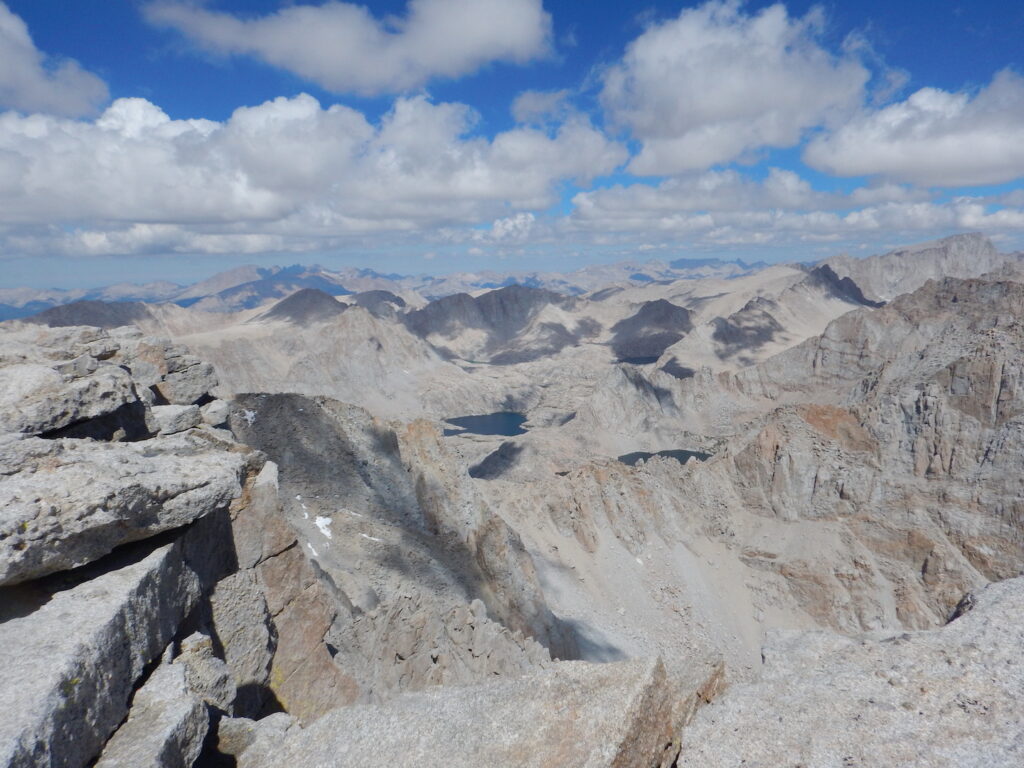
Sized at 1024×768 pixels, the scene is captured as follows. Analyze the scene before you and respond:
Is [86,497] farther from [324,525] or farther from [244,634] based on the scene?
[324,525]

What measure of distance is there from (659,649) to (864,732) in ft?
132

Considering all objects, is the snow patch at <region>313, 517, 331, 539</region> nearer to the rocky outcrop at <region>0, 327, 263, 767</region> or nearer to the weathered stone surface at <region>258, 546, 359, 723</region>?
the weathered stone surface at <region>258, 546, 359, 723</region>

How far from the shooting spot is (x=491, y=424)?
603ft

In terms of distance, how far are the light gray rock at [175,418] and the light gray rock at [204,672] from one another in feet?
21.5

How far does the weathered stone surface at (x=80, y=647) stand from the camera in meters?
5.28

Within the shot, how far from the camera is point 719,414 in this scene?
15200cm

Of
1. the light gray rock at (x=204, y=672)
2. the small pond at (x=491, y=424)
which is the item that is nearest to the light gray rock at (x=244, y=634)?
the light gray rock at (x=204, y=672)

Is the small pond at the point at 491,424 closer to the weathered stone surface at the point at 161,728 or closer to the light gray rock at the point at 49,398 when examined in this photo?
the light gray rock at the point at 49,398

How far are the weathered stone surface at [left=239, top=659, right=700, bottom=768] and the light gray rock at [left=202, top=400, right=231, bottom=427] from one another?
1189 centimetres

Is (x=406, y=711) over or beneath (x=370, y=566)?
over

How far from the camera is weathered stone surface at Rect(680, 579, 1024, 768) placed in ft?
29.3

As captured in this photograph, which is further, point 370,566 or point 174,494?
point 370,566

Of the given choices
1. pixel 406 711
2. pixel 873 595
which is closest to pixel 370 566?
pixel 406 711

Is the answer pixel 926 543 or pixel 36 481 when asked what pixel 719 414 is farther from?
pixel 36 481
